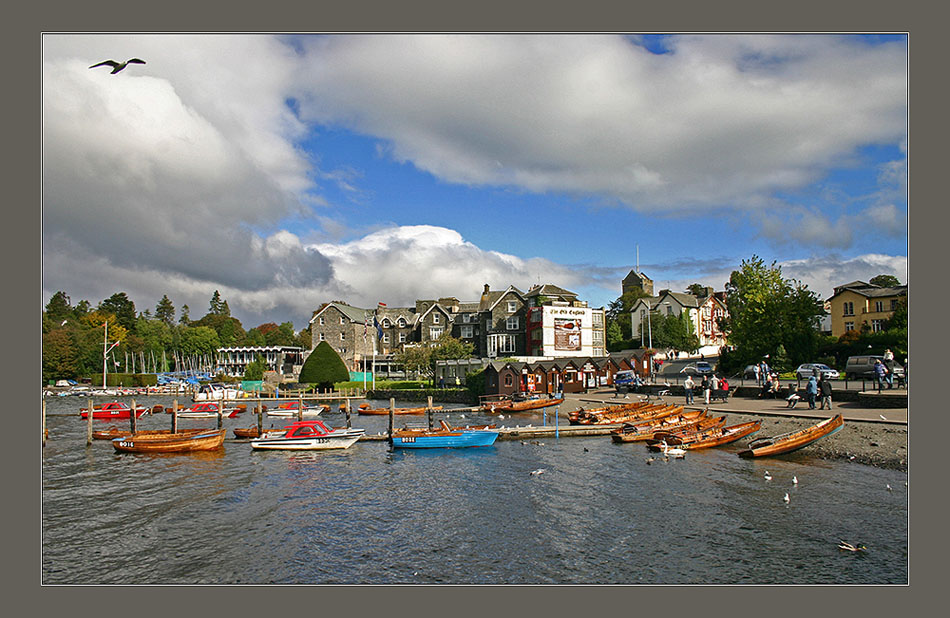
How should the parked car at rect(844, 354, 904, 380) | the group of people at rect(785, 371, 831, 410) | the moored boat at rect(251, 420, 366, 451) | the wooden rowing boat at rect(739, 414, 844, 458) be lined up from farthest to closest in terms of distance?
the parked car at rect(844, 354, 904, 380) → the moored boat at rect(251, 420, 366, 451) → the group of people at rect(785, 371, 831, 410) → the wooden rowing boat at rect(739, 414, 844, 458)

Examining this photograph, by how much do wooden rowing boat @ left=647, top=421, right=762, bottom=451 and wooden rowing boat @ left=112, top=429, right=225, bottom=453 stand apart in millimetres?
26208

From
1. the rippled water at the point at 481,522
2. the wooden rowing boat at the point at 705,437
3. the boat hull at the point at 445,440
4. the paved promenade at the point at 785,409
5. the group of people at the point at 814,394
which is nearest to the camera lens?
the rippled water at the point at 481,522

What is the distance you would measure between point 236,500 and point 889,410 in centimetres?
3331

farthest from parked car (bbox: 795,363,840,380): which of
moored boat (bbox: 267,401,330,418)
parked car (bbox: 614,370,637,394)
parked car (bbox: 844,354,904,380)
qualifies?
moored boat (bbox: 267,401,330,418)

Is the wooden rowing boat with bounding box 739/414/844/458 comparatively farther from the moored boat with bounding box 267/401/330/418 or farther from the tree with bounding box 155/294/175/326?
the tree with bounding box 155/294/175/326

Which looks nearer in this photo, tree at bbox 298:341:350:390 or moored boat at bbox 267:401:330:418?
moored boat at bbox 267:401:330:418

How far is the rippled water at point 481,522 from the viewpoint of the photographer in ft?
54.8

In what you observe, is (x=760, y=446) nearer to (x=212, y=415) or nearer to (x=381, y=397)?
(x=212, y=415)

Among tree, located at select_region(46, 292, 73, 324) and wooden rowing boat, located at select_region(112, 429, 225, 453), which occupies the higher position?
tree, located at select_region(46, 292, 73, 324)

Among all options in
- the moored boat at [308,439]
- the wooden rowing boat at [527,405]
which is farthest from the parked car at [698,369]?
the moored boat at [308,439]

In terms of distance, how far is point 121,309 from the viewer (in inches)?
5787

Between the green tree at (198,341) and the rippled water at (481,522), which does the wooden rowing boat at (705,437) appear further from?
the green tree at (198,341)

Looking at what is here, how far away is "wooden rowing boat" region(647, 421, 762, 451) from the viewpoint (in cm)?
3319

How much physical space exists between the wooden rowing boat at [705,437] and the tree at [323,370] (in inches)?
2421
